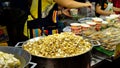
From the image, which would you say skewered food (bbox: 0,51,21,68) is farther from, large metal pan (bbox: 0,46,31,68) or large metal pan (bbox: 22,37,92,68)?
large metal pan (bbox: 22,37,92,68)

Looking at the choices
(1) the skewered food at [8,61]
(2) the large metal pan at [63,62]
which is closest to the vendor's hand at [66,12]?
(2) the large metal pan at [63,62]

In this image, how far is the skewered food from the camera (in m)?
1.59

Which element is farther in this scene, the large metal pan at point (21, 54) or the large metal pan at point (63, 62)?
the large metal pan at point (63, 62)

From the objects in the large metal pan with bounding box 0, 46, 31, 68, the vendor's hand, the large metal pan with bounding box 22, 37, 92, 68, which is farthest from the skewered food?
the vendor's hand

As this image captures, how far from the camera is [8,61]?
1623 millimetres

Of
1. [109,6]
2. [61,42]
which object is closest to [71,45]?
[61,42]

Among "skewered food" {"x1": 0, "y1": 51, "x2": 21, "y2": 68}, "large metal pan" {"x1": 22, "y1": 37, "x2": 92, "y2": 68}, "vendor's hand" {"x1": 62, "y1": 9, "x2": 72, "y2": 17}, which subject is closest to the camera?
"skewered food" {"x1": 0, "y1": 51, "x2": 21, "y2": 68}

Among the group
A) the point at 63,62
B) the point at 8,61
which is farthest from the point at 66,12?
the point at 8,61

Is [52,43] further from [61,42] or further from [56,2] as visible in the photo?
[56,2]

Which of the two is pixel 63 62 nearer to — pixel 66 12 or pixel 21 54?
pixel 21 54

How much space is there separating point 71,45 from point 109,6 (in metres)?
2.45

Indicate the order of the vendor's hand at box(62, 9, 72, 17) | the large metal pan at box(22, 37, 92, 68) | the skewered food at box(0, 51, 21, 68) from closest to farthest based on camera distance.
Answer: the skewered food at box(0, 51, 21, 68)
the large metal pan at box(22, 37, 92, 68)
the vendor's hand at box(62, 9, 72, 17)

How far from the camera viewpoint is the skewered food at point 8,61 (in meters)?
1.59

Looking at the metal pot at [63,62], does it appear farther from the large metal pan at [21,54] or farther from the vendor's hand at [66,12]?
the vendor's hand at [66,12]
